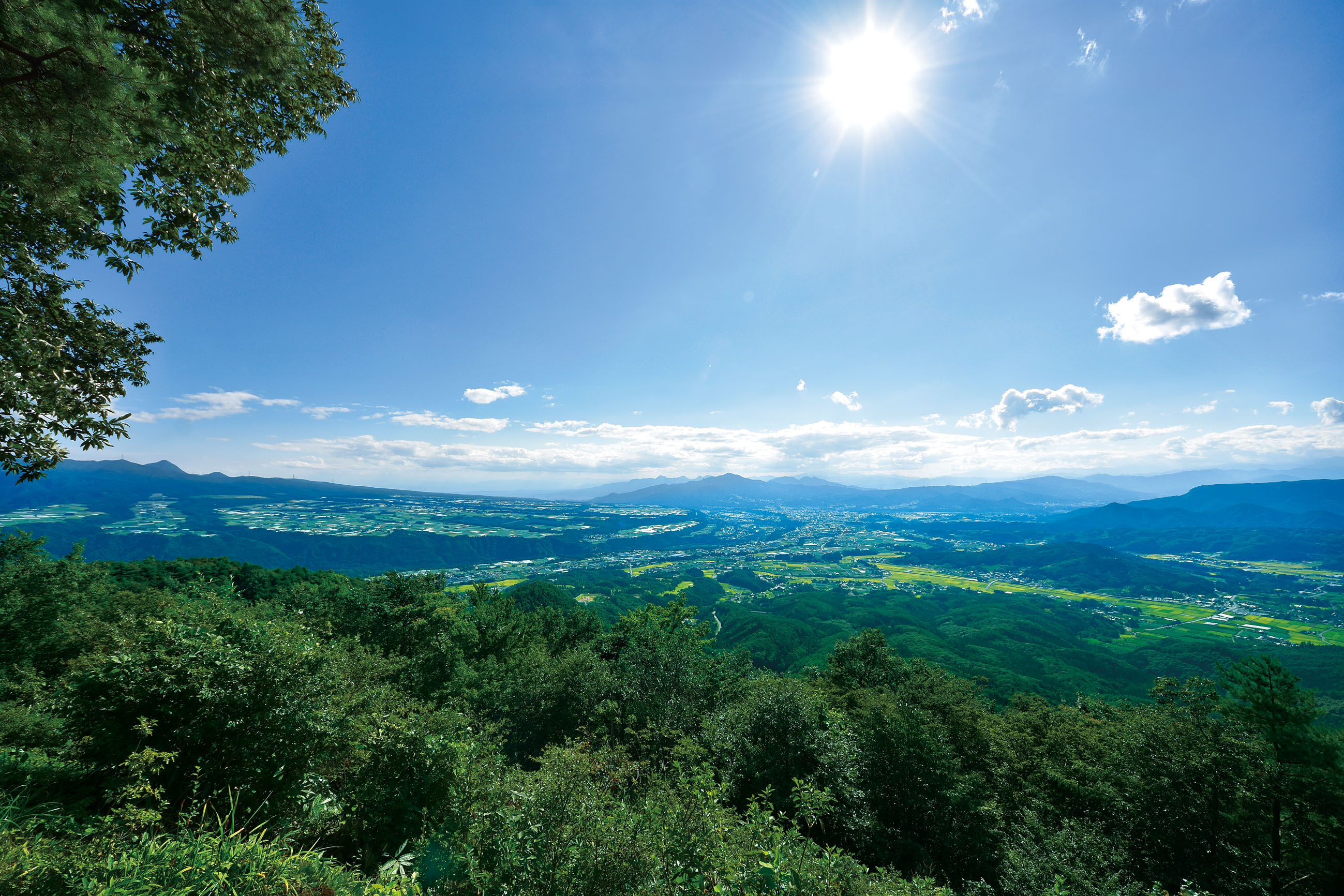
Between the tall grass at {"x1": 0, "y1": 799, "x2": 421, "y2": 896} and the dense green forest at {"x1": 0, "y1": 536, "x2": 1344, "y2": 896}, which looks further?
the dense green forest at {"x1": 0, "y1": 536, "x2": 1344, "y2": 896}

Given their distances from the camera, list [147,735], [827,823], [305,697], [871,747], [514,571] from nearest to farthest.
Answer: [147,735]
[305,697]
[827,823]
[871,747]
[514,571]

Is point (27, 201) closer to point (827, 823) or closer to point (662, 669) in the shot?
point (827, 823)

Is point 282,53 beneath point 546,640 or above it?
above

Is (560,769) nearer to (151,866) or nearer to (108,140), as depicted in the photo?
(151,866)

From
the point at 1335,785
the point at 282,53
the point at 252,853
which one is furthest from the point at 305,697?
the point at 1335,785

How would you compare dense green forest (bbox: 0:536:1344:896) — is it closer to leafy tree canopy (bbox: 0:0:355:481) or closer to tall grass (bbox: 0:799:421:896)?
tall grass (bbox: 0:799:421:896)

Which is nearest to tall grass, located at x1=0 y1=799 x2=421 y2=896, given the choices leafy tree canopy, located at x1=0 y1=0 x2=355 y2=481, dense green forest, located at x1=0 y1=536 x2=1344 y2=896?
dense green forest, located at x1=0 y1=536 x2=1344 y2=896

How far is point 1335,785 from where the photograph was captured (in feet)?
49.4

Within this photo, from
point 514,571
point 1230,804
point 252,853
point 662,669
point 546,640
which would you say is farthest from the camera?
point 514,571

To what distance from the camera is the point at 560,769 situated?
9.90m

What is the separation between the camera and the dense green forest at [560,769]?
6.71 m

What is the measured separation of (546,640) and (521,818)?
4411cm

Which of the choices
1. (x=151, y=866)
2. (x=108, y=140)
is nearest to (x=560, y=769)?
(x=151, y=866)

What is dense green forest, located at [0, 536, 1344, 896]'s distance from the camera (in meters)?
6.71
